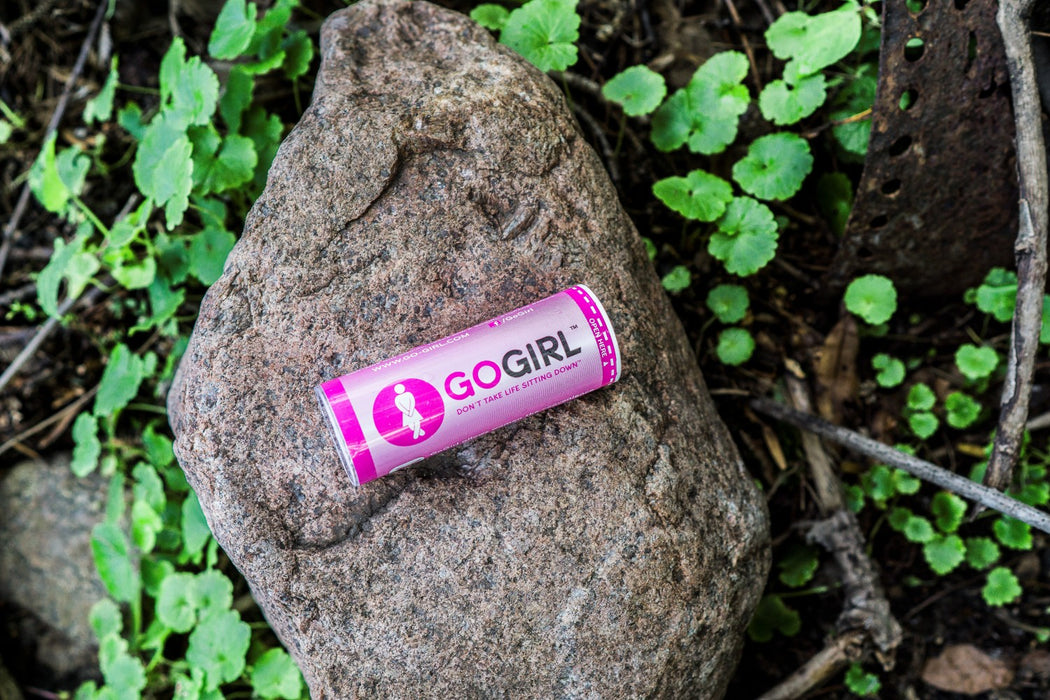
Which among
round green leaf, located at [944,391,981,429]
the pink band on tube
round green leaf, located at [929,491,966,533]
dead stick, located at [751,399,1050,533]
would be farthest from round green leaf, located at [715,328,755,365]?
the pink band on tube

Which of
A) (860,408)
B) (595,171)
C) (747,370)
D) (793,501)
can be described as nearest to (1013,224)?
(860,408)

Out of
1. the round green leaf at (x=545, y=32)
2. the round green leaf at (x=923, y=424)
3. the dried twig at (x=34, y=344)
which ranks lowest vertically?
the round green leaf at (x=923, y=424)

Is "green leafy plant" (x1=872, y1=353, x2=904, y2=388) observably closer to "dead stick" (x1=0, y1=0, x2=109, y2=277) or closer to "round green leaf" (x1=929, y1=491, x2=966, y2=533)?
"round green leaf" (x1=929, y1=491, x2=966, y2=533)

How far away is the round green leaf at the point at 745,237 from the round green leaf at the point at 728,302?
148 millimetres

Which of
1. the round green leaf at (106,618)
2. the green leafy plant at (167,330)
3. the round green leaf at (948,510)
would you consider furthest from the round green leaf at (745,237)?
the round green leaf at (106,618)

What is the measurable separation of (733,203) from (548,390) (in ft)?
3.74

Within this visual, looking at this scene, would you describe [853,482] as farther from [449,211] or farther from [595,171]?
[449,211]

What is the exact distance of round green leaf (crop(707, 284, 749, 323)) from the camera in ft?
9.12

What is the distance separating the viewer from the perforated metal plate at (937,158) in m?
2.32

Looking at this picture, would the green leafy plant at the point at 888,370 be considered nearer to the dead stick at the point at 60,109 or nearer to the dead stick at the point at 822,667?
the dead stick at the point at 822,667

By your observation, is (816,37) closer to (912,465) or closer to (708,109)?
(708,109)

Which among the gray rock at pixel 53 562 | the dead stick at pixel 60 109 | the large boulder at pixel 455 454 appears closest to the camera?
the large boulder at pixel 455 454

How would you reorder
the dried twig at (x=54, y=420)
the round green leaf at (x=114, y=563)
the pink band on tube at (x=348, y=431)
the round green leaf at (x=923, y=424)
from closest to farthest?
the pink band on tube at (x=348, y=431) < the round green leaf at (x=923, y=424) < the round green leaf at (x=114, y=563) < the dried twig at (x=54, y=420)

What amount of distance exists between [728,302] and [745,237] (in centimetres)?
27
